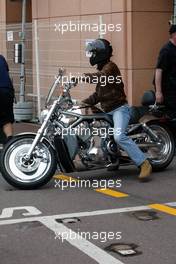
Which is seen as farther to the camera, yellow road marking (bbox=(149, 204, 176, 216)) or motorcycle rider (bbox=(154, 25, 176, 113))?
motorcycle rider (bbox=(154, 25, 176, 113))

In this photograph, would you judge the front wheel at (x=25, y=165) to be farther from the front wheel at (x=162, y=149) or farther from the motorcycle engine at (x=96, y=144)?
the front wheel at (x=162, y=149)

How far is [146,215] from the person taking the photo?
20.6 feet

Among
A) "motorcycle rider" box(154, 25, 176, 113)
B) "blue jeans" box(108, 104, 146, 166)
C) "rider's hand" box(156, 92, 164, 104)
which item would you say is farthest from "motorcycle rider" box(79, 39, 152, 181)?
"motorcycle rider" box(154, 25, 176, 113)

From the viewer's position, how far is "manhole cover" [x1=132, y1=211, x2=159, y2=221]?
6156 millimetres

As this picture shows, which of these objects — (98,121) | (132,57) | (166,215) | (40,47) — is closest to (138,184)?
(98,121)

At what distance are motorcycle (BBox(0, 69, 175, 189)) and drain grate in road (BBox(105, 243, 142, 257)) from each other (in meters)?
2.32

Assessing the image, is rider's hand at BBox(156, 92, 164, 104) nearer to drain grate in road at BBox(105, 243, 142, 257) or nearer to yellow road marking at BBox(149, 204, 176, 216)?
yellow road marking at BBox(149, 204, 176, 216)

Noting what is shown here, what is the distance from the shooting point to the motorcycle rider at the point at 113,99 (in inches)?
306

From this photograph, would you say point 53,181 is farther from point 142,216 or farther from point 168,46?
point 168,46

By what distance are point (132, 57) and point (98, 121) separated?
15.0ft

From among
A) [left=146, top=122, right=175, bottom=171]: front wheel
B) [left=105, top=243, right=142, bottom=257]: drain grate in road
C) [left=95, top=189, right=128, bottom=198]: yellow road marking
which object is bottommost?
[left=105, top=243, right=142, bottom=257]: drain grate in road

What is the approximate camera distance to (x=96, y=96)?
26.1 feet

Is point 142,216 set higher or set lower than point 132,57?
lower

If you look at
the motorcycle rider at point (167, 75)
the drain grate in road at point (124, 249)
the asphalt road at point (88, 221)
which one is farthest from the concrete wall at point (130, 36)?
the drain grate in road at point (124, 249)
